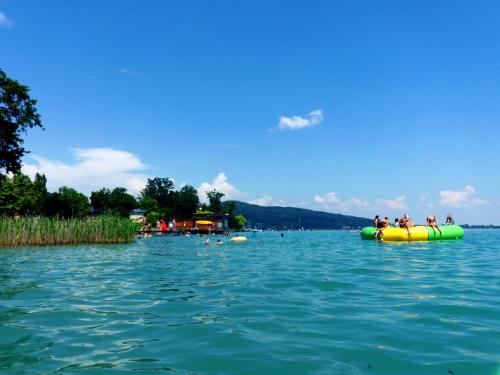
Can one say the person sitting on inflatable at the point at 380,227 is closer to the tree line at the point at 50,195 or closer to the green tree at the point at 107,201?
the tree line at the point at 50,195

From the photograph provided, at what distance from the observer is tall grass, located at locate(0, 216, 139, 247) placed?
2662cm

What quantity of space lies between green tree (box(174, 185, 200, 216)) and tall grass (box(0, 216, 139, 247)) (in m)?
96.5

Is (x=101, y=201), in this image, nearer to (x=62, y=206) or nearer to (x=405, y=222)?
(x=62, y=206)

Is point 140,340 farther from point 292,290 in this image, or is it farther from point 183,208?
point 183,208

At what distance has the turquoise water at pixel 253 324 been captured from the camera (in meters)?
4.58

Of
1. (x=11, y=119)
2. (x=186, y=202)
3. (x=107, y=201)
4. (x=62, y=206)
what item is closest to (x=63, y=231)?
(x=11, y=119)

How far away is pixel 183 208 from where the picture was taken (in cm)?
13238

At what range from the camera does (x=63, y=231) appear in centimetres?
A: 2883

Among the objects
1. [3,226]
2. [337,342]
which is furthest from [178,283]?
[3,226]

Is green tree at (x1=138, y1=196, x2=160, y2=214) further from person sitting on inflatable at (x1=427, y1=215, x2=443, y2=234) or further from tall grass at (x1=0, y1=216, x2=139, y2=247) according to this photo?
person sitting on inflatable at (x1=427, y1=215, x2=443, y2=234)

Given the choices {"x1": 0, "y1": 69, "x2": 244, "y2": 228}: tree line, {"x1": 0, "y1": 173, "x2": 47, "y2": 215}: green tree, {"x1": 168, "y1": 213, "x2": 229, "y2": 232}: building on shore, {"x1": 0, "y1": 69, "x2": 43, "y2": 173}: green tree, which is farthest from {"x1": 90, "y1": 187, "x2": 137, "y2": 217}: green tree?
{"x1": 0, "y1": 69, "x2": 43, "y2": 173}: green tree

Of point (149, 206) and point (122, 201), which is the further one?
point (149, 206)

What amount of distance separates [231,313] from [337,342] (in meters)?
2.42

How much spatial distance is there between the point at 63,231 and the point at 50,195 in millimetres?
78817
